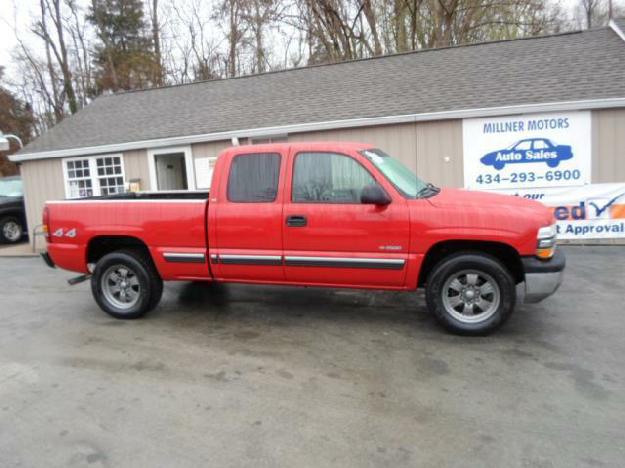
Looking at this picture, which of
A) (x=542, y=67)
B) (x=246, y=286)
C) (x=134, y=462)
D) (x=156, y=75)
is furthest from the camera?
(x=156, y=75)

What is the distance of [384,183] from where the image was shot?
184 inches

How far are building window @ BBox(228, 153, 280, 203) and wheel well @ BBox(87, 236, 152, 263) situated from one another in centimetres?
138

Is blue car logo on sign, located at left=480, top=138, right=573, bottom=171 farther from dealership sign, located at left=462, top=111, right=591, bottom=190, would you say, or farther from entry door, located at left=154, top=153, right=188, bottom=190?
entry door, located at left=154, top=153, right=188, bottom=190

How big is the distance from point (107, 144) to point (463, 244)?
10.5 meters

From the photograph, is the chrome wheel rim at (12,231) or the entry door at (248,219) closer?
the entry door at (248,219)

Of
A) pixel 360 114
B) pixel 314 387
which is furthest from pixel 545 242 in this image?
pixel 360 114

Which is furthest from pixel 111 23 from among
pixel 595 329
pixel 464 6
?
pixel 595 329

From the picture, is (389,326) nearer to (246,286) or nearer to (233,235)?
(233,235)

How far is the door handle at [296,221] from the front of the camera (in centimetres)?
482

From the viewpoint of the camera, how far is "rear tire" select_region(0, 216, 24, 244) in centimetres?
1356

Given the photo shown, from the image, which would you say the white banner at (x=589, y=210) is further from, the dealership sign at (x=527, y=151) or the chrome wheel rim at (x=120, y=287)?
the chrome wheel rim at (x=120, y=287)

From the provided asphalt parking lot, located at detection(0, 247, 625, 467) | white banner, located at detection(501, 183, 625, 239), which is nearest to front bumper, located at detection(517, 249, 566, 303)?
asphalt parking lot, located at detection(0, 247, 625, 467)

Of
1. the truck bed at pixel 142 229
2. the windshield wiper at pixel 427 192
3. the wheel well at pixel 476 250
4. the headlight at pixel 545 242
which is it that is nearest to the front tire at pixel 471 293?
the wheel well at pixel 476 250

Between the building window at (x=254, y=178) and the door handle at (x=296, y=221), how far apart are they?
0.30m
